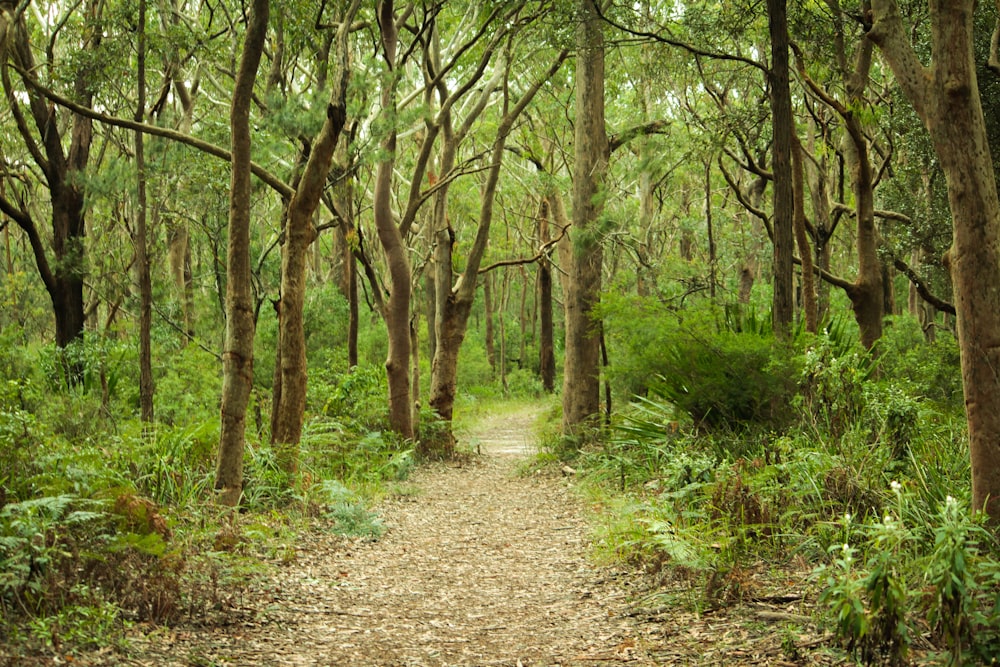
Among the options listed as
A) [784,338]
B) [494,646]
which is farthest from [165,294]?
[494,646]

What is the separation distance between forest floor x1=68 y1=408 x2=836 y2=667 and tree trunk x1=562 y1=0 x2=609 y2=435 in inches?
190

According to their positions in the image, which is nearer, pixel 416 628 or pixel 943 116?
pixel 943 116

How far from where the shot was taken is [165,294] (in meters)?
22.9

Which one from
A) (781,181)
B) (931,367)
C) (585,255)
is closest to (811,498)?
(781,181)

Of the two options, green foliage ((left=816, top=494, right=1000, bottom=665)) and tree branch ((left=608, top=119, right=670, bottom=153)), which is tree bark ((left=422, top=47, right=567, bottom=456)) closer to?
tree branch ((left=608, top=119, right=670, bottom=153))

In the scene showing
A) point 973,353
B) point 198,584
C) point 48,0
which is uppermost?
point 48,0

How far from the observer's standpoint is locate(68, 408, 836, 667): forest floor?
4.64m

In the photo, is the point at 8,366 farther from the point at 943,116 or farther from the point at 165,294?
the point at 943,116

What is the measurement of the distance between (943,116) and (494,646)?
4009mm

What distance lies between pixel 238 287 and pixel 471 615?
353 cm

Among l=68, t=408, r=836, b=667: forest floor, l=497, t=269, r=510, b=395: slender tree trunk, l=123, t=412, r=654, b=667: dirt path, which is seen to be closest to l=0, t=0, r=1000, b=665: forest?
l=68, t=408, r=836, b=667: forest floor

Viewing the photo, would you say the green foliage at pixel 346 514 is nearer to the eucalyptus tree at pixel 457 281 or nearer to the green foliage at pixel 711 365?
the green foliage at pixel 711 365

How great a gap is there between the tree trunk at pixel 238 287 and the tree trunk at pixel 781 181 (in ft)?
17.0

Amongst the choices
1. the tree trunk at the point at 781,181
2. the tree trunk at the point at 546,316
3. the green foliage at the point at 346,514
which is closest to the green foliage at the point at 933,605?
the tree trunk at the point at 781,181
